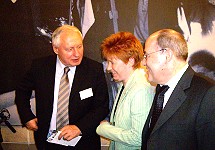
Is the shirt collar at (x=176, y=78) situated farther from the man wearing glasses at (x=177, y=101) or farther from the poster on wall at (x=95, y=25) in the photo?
the poster on wall at (x=95, y=25)

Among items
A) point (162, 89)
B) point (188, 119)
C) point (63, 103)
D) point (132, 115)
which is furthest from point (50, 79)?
point (188, 119)

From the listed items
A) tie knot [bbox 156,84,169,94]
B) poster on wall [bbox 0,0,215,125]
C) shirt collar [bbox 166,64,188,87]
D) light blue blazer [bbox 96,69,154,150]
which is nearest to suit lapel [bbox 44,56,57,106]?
light blue blazer [bbox 96,69,154,150]

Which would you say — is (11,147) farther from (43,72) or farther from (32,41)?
(43,72)

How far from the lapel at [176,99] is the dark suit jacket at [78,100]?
95cm

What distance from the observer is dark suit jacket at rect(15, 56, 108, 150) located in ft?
7.10

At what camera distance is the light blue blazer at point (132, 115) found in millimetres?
1518

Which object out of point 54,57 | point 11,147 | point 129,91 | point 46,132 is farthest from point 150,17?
point 11,147

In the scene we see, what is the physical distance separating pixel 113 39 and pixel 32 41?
1.70m

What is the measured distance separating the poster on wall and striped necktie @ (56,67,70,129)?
92 centimetres

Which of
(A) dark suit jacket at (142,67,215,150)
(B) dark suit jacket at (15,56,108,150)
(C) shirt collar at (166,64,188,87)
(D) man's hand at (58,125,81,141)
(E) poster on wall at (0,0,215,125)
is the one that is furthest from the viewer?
(E) poster on wall at (0,0,215,125)

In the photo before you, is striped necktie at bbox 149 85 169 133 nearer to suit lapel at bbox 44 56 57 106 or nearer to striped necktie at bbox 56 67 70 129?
striped necktie at bbox 56 67 70 129

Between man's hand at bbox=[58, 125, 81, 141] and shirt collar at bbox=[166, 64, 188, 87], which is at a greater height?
shirt collar at bbox=[166, 64, 188, 87]

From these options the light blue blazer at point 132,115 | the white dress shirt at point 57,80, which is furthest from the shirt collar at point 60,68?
the light blue blazer at point 132,115

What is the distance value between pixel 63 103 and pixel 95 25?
1157 mm
